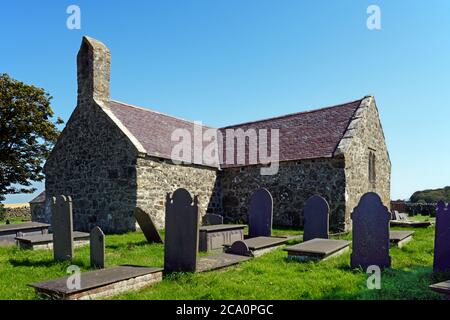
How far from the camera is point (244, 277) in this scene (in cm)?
680

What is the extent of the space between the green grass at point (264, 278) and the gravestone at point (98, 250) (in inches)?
9.9

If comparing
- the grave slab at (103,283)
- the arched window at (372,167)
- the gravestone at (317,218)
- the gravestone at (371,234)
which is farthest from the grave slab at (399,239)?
the arched window at (372,167)

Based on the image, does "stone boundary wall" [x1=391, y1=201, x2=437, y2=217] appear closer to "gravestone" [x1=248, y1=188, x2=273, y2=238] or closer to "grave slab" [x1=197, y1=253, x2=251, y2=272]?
"gravestone" [x1=248, y1=188, x2=273, y2=238]

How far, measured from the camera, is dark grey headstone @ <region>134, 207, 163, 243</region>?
34.6 ft

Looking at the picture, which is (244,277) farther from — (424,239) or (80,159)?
(80,159)

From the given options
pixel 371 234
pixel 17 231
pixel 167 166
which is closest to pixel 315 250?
pixel 371 234

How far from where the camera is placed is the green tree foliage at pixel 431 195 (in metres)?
36.7

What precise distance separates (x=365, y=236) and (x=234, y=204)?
36.5 feet

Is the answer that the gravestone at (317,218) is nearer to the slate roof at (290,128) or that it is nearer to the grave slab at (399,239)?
the grave slab at (399,239)

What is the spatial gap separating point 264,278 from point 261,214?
16.8ft

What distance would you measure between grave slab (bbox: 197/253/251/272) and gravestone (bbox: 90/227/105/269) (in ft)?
6.75

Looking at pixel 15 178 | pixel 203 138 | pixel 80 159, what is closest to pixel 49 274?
pixel 80 159

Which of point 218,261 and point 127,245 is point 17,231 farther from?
point 218,261

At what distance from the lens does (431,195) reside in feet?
124
